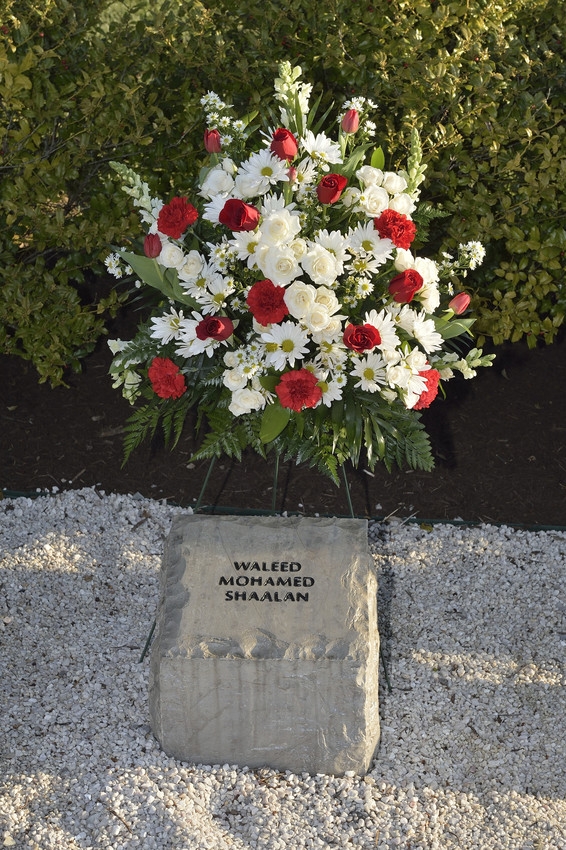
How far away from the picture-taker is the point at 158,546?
404 cm

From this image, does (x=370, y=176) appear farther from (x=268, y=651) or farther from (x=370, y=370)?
(x=268, y=651)

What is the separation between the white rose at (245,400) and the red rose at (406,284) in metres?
0.49

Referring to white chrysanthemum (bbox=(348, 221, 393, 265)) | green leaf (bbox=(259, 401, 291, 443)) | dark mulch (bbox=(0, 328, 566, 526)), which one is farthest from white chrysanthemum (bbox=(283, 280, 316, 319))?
dark mulch (bbox=(0, 328, 566, 526))

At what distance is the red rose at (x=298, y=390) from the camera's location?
2.59m

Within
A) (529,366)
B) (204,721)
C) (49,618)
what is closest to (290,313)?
(204,721)

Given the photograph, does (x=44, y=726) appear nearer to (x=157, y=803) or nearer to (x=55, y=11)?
(x=157, y=803)

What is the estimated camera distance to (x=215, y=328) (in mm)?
2600

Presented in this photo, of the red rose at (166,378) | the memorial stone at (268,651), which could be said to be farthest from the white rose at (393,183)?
the memorial stone at (268,651)

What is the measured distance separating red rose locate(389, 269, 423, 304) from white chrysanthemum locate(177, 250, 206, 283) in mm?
565

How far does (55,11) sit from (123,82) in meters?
0.39

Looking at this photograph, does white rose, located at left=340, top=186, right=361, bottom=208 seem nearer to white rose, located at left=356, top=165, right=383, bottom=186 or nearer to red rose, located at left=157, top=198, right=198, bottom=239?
white rose, located at left=356, top=165, right=383, bottom=186

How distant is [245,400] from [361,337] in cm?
40

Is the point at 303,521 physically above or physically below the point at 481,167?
below

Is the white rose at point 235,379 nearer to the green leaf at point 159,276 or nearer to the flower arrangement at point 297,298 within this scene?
→ the flower arrangement at point 297,298
